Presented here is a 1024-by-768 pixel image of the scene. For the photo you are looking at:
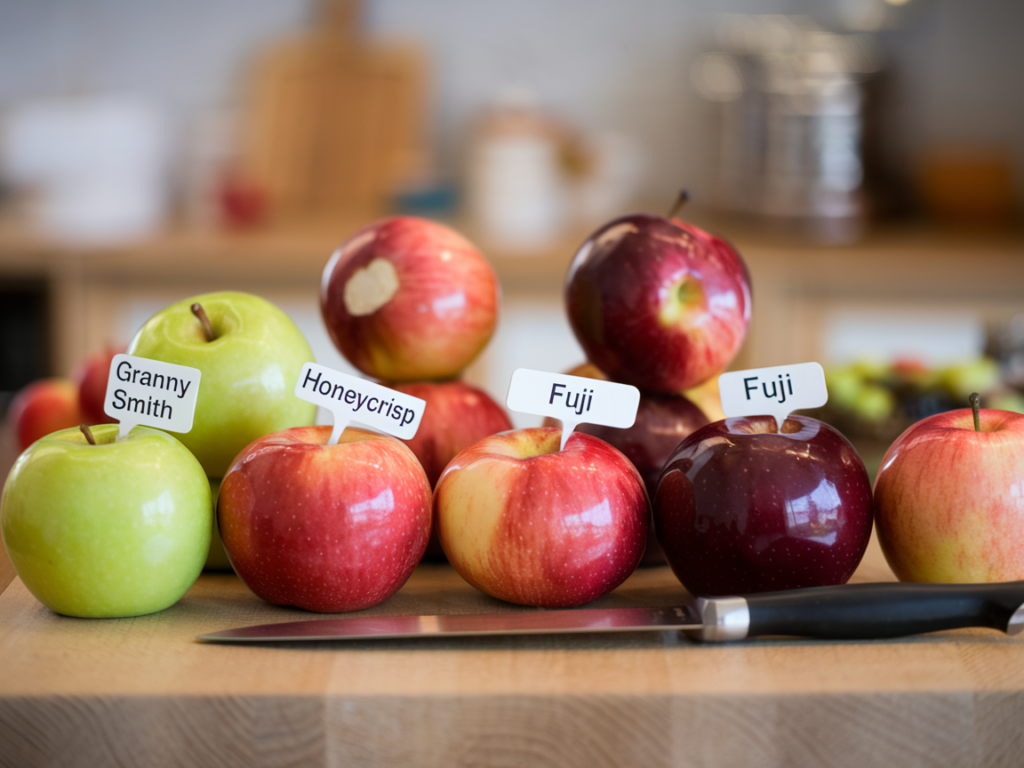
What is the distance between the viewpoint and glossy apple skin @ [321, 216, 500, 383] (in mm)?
808

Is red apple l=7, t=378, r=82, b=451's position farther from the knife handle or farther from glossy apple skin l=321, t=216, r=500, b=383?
the knife handle

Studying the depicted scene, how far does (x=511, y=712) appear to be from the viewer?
55 centimetres

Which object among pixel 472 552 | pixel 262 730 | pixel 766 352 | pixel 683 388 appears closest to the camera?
pixel 262 730

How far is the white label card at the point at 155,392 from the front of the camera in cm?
67

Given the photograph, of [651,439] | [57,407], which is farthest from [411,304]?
[57,407]

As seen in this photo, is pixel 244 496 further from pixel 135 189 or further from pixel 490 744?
pixel 135 189

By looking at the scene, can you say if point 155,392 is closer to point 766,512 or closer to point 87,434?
point 87,434

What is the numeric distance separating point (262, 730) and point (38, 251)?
212 cm

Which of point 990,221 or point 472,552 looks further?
point 990,221

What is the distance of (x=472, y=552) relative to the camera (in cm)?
66

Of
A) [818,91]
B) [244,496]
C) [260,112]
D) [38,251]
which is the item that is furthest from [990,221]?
[244,496]

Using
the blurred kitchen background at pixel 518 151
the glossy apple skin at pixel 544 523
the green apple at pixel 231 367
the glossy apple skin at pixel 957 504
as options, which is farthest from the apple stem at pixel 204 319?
the blurred kitchen background at pixel 518 151

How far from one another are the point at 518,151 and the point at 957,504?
80.2 inches

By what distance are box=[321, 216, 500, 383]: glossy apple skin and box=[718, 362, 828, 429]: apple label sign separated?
0.23 metres
